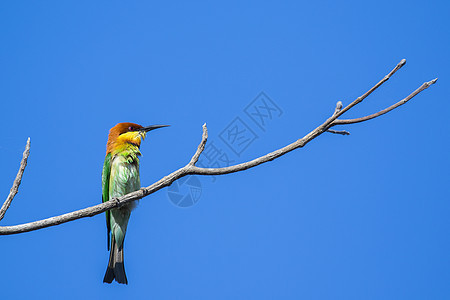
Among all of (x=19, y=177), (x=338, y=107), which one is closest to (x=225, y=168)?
(x=338, y=107)

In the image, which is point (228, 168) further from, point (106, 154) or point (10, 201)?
point (106, 154)

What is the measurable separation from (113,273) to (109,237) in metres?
0.43

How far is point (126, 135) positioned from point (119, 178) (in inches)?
18.1

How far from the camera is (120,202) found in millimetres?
3088

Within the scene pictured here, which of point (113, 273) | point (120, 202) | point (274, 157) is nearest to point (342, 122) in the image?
point (274, 157)

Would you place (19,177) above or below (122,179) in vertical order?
below

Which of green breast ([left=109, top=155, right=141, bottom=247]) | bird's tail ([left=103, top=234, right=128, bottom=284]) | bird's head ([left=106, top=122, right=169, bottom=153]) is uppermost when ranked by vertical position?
bird's head ([left=106, top=122, right=169, bottom=153])

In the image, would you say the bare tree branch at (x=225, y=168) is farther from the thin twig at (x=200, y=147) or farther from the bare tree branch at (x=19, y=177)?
the bare tree branch at (x=19, y=177)

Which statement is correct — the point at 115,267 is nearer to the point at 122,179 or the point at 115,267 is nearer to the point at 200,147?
the point at 122,179

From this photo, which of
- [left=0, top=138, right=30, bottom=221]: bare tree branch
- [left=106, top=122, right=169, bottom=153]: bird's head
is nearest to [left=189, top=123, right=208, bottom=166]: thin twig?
[left=0, top=138, right=30, bottom=221]: bare tree branch

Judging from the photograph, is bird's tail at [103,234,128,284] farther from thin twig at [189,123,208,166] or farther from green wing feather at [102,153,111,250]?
thin twig at [189,123,208,166]

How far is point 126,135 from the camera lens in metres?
4.50

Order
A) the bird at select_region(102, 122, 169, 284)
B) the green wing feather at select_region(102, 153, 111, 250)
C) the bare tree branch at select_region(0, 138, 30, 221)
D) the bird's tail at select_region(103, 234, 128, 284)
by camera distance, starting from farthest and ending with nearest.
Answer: the green wing feather at select_region(102, 153, 111, 250), the bird at select_region(102, 122, 169, 284), the bird's tail at select_region(103, 234, 128, 284), the bare tree branch at select_region(0, 138, 30, 221)

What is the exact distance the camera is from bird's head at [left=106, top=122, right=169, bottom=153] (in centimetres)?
448
